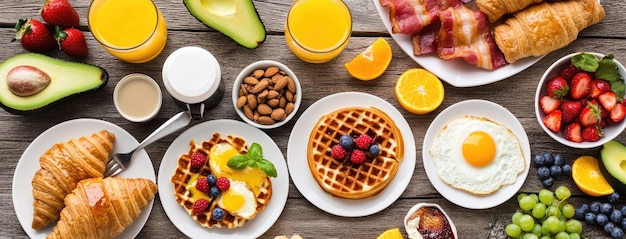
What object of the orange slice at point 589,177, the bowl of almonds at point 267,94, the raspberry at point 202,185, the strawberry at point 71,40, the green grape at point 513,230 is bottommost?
the green grape at point 513,230

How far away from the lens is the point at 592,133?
2.64m

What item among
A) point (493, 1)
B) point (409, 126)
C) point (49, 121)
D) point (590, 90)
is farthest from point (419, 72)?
point (49, 121)

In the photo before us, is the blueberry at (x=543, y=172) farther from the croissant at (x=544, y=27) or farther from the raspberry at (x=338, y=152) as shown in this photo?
the raspberry at (x=338, y=152)

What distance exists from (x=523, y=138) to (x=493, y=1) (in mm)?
588

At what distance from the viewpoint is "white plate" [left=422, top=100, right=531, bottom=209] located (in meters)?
2.73

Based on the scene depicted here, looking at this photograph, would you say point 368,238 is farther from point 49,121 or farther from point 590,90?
point 49,121

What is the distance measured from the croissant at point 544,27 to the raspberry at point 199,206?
4.43ft

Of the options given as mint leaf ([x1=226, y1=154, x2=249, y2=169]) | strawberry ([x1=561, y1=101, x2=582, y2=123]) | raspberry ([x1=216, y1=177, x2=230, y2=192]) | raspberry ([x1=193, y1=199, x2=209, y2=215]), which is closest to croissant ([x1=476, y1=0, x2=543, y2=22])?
strawberry ([x1=561, y1=101, x2=582, y2=123])

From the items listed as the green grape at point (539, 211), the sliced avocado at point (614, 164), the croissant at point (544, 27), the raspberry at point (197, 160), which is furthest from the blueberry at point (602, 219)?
the raspberry at point (197, 160)

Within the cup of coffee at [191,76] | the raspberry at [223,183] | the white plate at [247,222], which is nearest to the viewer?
the cup of coffee at [191,76]

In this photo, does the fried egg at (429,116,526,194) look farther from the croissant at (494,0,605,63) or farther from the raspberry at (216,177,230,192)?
the raspberry at (216,177,230,192)

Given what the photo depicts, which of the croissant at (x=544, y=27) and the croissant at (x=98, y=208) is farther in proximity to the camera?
the croissant at (x=544, y=27)

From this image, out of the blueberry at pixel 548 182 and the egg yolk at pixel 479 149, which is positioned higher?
the egg yolk at pixel 479 149

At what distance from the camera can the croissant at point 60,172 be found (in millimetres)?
2529
